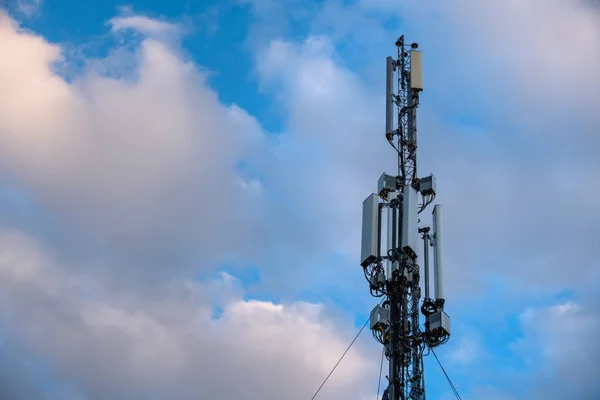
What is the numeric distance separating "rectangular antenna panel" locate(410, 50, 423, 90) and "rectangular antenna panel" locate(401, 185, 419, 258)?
27.6ft

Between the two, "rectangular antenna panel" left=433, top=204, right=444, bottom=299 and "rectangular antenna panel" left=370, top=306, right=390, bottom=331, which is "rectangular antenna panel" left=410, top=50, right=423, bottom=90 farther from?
"rectangular antenna panel" left=370, top=306, right=390, bottom=331

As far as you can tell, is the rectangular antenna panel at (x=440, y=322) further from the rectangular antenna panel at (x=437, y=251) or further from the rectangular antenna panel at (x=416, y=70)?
the rectangular antenna panel at (x=416, y=70)

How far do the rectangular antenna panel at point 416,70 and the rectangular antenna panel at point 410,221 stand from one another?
332 inches

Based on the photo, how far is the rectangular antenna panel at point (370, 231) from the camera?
203ft

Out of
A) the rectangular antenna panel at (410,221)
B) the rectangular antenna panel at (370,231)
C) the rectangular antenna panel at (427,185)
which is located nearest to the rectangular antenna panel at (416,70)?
the rectangular antenna panel at (427,185)

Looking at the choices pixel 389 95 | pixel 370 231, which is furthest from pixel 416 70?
pixel 370 231

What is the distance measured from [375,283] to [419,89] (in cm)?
1480

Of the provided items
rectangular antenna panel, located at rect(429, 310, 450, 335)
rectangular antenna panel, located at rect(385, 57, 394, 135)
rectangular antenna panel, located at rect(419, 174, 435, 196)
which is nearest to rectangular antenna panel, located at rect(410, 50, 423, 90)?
rectangular antenna panel, located at rect(385, 57, 394, 135)

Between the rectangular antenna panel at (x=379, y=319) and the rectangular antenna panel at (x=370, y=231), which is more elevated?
the rectangular antenna panel at (x=370, y=231)

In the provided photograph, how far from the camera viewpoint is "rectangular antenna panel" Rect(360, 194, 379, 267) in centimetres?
6178

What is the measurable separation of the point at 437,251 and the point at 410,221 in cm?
303

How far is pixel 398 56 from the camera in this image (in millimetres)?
69625

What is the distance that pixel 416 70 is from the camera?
6850 centimetres

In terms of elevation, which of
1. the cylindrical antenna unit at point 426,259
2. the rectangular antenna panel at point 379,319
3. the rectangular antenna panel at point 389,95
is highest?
the rectangular antenna panel at point 389,95
